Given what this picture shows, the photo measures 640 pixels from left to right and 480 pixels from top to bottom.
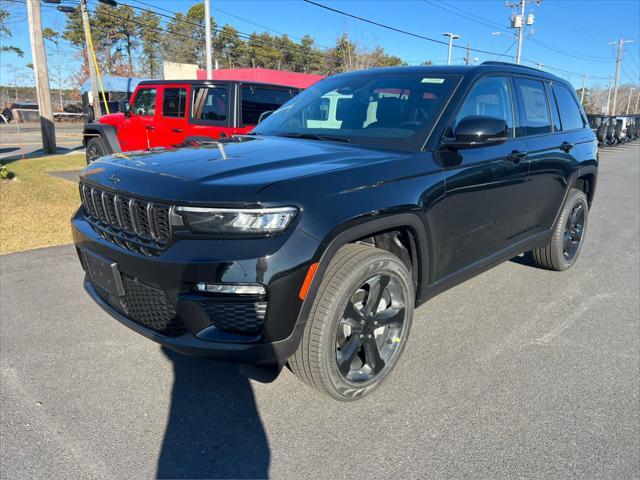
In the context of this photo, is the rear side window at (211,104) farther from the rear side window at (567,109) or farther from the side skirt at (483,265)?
the side skirt at (483,265)

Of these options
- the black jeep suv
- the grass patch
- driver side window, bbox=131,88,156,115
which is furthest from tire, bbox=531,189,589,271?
driver side window, bbox=131,88,156,115

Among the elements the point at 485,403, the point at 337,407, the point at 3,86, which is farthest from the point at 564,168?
the point at 3,86

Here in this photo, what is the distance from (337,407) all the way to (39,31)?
17.3 metres

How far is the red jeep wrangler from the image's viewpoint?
761 cm

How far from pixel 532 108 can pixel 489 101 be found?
0.75 metres

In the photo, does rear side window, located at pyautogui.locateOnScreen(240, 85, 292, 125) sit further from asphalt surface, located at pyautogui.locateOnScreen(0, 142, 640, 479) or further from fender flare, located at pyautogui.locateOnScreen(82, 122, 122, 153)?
asphalt surface, located at pyautogui.locateOnScreen(0, 142, 640, 479)

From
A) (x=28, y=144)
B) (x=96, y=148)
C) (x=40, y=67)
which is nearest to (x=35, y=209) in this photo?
(x=96, y=148)

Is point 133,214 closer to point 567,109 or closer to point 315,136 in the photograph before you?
point 315,136

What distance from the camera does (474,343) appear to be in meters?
3.40

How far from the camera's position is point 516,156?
11.7 ft

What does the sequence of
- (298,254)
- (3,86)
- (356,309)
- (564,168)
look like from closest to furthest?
(298,254), (356,309), (564,168), (3,86)

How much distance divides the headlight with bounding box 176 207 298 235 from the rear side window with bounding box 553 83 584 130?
3510 mm

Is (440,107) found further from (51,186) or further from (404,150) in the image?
(51,186)

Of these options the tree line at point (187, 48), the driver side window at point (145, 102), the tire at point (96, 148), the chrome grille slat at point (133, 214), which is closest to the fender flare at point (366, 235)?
the chrome grille slat at point (133, 214)
